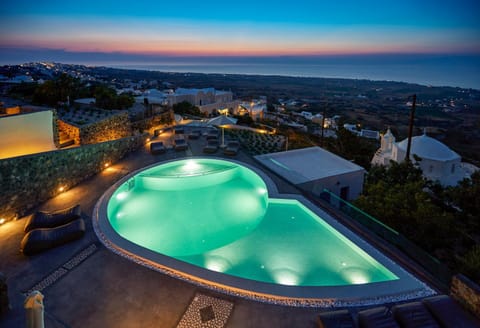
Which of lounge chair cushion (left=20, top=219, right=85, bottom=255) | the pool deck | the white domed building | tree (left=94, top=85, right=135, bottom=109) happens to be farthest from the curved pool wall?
tree (left=94, top=85, right=135, bottom=109)

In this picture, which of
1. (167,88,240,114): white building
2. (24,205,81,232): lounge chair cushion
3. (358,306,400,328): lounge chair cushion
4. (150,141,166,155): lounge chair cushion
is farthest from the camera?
(167,88,240,114): white building

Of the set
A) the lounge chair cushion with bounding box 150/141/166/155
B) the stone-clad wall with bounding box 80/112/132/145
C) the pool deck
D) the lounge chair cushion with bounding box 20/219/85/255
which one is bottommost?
the pool deck

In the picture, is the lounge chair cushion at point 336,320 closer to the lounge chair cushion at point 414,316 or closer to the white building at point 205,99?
the lounge chair cushion at point 414,316

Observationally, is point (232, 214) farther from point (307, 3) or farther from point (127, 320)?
point (307, 3)

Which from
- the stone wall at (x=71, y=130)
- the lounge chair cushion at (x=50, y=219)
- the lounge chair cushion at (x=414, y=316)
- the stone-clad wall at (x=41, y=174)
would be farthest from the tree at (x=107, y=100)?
the lounge chair cushion at (x=414, y=316)

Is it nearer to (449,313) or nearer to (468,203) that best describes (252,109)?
(468,203)

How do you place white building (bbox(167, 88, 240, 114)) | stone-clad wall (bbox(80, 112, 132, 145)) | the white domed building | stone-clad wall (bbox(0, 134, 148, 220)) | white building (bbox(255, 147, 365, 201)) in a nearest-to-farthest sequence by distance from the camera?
stone-clad wall (bbox(0, 134, 148, 220))
white building (bbox(255, 147, 365, 201))
stone-clad wall (bbox(80, 112, 132, 145))
the white domed building
white building (bbox(167, 88, 240, 114))

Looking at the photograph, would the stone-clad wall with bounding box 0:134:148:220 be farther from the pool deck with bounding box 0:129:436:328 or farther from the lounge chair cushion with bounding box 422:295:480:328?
the lounge chair cushion with bounding box 422:295:480:328

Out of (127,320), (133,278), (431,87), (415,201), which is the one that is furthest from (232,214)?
(431,87)
